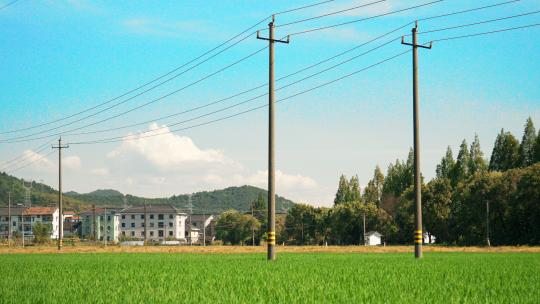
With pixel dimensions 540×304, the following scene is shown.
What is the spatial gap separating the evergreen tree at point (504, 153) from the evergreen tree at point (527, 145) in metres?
0.89

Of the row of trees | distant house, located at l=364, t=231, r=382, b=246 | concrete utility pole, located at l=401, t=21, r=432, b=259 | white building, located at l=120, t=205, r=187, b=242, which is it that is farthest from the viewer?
white building, located at l=120, t=205, r=187, b=242

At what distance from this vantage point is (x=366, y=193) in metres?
149

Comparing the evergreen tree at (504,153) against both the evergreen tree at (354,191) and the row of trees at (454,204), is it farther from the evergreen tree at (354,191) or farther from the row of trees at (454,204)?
the evergreen tree at (354,191)

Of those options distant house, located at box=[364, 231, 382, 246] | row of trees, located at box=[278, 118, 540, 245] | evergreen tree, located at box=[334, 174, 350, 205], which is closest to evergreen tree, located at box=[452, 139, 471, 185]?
row of trees, located at box=[278, 118, 540, 245]

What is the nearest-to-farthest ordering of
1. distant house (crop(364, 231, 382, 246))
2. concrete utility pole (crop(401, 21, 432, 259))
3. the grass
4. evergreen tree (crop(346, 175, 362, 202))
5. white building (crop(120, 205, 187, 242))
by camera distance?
the grass < concrete utility pole (crop(401, 21, 432, 259)) < distant house (crop(364, 231, 382, 246)) < evergreen tree (crop(346, 175, 362, 202)) < white building (crop(120, 205, 187, 242))

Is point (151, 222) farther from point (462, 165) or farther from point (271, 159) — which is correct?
point (271, 159)

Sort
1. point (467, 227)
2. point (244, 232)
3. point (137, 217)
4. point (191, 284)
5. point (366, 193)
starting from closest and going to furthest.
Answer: point (191, 284)
point (467, 227)
point (244, 232)
point (366, 193)
point (137, 217)

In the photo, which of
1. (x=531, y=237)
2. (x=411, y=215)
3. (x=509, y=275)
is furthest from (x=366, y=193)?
(x=509, y=275)

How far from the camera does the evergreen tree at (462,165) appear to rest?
388 ft

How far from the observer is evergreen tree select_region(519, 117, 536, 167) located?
105875mm

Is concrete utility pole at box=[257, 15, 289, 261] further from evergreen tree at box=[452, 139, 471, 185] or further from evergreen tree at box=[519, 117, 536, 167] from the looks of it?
evergreen tree at box=[452, 139, 471, 185]

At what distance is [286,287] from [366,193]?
135 meters

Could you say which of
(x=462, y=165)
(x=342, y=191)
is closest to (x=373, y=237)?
(x=462, y=165)

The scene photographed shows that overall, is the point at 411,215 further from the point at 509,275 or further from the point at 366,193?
the point at 509,275
